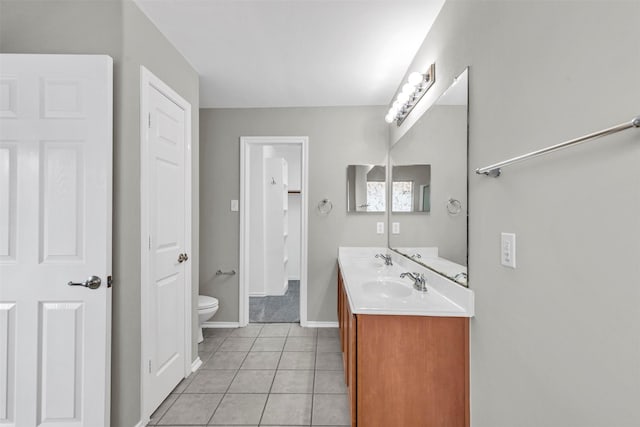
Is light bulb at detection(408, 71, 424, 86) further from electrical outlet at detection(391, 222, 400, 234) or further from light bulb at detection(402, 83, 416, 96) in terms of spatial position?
electrical outlet at detection(391, 222, 400, 234)

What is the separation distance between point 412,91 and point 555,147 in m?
1.45

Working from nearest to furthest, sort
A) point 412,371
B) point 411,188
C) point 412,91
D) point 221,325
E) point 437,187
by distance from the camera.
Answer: point 412,371
point 437,187
point 412,91
point 411,188
point 221,325

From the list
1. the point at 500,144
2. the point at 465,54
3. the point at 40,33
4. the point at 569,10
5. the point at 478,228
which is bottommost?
the point at 478,228

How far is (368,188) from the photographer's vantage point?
313cm

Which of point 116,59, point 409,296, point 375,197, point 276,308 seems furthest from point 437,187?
point 276,308

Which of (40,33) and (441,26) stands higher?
(441,26)

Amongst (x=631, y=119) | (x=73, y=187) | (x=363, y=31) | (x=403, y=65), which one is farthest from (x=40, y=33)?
(x=631, y=119)

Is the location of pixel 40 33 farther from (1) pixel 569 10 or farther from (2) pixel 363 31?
(1) pixel 569 10

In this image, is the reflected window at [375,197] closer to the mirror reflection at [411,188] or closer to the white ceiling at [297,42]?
the mirror reflection at [411,188]

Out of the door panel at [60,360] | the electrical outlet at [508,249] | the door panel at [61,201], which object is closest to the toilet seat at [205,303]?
the door panel at [60,360]

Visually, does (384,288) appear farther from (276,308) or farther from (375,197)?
(276,308)

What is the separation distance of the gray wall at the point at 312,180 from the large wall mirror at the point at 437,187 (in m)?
0.58

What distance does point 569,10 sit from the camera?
32.6 inches

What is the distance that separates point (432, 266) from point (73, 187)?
79.2 inches
